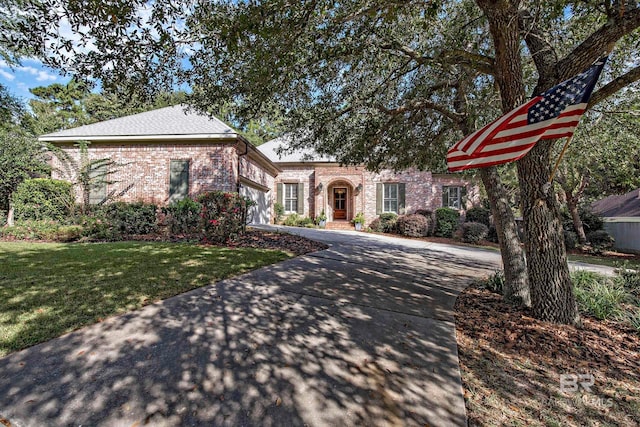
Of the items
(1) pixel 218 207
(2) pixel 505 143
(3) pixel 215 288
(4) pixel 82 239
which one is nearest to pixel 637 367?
(2) pixel 505 143

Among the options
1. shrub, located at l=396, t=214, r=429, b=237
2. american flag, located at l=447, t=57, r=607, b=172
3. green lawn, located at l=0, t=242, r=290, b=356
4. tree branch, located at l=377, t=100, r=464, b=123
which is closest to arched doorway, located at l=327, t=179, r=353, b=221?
shrub, located at l=396, t=214, r=429, b=237

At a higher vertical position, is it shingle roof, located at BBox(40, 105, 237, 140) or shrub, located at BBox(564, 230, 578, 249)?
shingle roof, located at BBox(40, 105, 237, 140)

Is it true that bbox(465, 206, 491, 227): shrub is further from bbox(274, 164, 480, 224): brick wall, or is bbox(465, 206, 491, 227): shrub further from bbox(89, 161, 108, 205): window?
bbox(89, 161, 108, 205): window

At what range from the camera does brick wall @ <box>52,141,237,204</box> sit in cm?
1168

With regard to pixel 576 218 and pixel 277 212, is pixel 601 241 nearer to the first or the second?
pixel 576 218

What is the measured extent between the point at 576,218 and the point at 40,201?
2147 centimetres

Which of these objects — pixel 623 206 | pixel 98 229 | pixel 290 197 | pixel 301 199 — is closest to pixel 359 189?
pixel 301 199

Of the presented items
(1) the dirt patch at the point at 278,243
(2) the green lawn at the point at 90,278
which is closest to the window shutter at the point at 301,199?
(1) the dirt patch at the point at 278,243

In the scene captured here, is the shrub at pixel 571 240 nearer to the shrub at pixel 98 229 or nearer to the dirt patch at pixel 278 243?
the dirt patch at pixel 278 243

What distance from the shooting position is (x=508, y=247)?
14.5ft

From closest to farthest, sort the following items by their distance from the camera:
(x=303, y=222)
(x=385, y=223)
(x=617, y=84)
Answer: (x=617, y=84), (x=385, y=223), (x=303, y=222)

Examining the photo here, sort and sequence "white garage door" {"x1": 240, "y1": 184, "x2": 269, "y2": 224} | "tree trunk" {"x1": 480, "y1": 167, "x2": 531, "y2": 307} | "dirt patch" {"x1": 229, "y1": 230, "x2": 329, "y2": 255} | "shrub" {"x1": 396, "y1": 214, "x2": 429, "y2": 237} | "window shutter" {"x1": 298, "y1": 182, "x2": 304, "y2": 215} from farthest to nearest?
"window shutter" {"x1": 298, "y1": 182, "x2": 304, "y2": 215}
"shrub" {"x1": 396, "y1": 214, "x2": 429, "y2": 237}
"white garage door" {"x1": 240, "y1": 184, "x2": 269, "y2": 224}
"dirt patch" {"x1": 229, "y1": 230, "x2": 329, "y2": 255}
"tree trunk" {"x1": 480, "y1": 167, "x2": 531, "y2": 307}

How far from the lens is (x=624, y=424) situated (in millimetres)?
1837

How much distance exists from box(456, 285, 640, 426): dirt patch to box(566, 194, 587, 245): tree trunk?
11.3 metres
